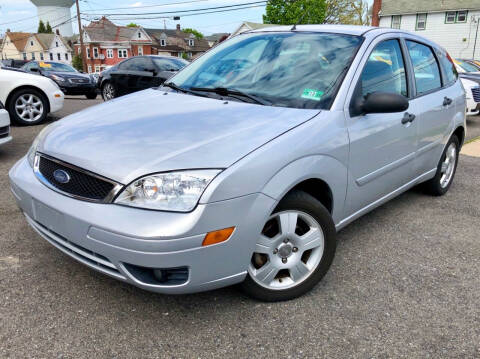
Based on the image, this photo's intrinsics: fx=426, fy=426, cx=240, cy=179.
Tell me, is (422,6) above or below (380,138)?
above

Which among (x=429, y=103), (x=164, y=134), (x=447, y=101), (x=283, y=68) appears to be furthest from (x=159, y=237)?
(x=447, y=101)

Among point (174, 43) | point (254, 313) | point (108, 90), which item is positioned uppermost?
point (174, 43)

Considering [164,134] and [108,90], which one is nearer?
[164,134]

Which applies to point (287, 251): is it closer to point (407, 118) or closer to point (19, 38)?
point (407, 118)

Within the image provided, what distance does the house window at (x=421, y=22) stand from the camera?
3397cm

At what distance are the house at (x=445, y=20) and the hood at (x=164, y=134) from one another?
31.4m

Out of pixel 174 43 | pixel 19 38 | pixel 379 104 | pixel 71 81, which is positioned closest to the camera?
pixel 379 104

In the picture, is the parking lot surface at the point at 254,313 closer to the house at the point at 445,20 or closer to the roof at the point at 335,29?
the roof at the point at 335,29

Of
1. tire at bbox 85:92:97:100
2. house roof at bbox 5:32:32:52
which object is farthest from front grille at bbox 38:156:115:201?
house roof at bbox 5:32:32:52

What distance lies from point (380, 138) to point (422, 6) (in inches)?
1428

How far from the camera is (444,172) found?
461 cm

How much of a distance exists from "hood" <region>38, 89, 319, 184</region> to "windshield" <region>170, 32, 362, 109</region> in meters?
0.22

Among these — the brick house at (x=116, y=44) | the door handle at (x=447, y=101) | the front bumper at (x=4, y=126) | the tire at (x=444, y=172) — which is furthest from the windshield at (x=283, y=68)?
the brick house at (x=116, y=44)

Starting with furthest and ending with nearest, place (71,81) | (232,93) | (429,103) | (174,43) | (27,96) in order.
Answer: (174,43) < (71,81) < (27,96) < (429,103) < (232,93)
